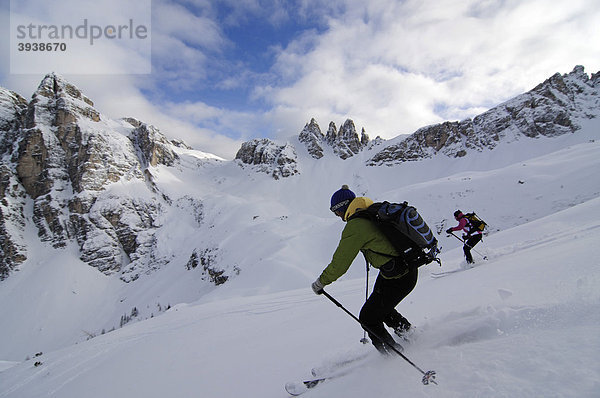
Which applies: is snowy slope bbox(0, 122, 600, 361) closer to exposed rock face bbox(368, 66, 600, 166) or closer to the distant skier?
the distant skier

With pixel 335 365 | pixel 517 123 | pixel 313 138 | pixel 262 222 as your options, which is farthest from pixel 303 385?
pixel 313 138

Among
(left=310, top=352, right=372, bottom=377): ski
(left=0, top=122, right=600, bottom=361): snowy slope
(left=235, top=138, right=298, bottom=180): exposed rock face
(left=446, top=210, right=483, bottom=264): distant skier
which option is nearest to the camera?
(left=310, top=352, right=372, bottom=377): ski

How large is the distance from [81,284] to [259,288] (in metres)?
48.2

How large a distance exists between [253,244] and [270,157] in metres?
50.8

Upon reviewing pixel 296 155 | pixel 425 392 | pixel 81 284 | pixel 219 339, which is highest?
pixel 296 155

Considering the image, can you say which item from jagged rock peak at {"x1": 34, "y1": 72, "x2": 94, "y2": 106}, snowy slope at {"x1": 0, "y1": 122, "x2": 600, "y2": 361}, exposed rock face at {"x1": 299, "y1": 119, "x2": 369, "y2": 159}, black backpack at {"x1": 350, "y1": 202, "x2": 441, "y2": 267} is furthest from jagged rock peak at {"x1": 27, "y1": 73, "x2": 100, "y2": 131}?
black backpack at {"x1": 350, "y1": 202, "x2": 441, "y2": 267}

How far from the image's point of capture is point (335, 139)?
83625mm

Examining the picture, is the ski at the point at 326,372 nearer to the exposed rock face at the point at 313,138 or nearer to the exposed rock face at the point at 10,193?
the exposed rock face at the point at 10,193

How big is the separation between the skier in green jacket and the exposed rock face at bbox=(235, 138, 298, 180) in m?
68.0

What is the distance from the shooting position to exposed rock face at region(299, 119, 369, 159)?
3150 inches

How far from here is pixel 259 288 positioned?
19109 mm

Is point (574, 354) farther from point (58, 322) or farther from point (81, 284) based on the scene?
point (81, 284)

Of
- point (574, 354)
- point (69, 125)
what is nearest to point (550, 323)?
point (574, 354)

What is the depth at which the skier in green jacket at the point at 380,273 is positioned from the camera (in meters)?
2.61
